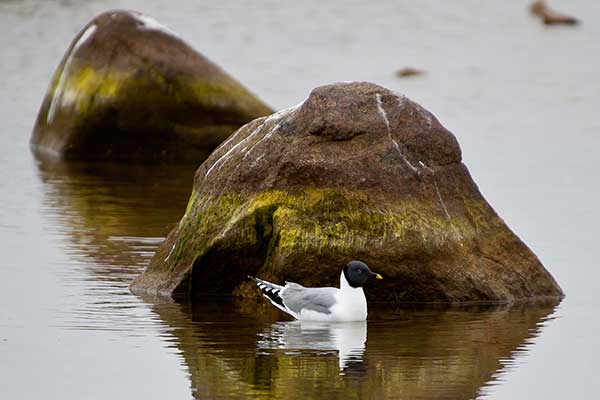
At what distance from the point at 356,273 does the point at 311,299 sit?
44 cm

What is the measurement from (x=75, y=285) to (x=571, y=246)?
5.35m

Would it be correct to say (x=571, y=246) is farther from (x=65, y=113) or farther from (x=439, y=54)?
(x=439, y=54)

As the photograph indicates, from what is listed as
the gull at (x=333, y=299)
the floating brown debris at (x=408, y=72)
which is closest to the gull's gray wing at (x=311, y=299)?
the gull at (x=333, y=299)

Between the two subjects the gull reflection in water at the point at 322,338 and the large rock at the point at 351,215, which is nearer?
the gull reflection in water at the point at 322,338

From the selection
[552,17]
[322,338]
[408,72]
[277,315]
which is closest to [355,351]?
[322,338]

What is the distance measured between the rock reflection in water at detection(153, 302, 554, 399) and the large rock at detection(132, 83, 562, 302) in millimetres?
349

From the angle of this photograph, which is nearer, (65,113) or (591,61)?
(65,113)

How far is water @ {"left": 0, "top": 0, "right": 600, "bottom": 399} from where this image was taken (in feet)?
37.7

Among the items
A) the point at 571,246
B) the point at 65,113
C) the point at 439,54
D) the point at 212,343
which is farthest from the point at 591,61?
the point at 212,343

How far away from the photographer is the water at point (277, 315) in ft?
37.7

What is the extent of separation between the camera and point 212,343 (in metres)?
12.6

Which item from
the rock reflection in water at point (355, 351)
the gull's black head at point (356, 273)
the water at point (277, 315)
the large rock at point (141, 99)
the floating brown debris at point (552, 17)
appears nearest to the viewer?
the rock reflection in water at point (355, 351)

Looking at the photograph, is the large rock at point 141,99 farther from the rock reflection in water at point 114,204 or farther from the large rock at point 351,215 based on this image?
the large rock at point 351,215

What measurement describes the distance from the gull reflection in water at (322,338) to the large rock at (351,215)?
28.7 inches
